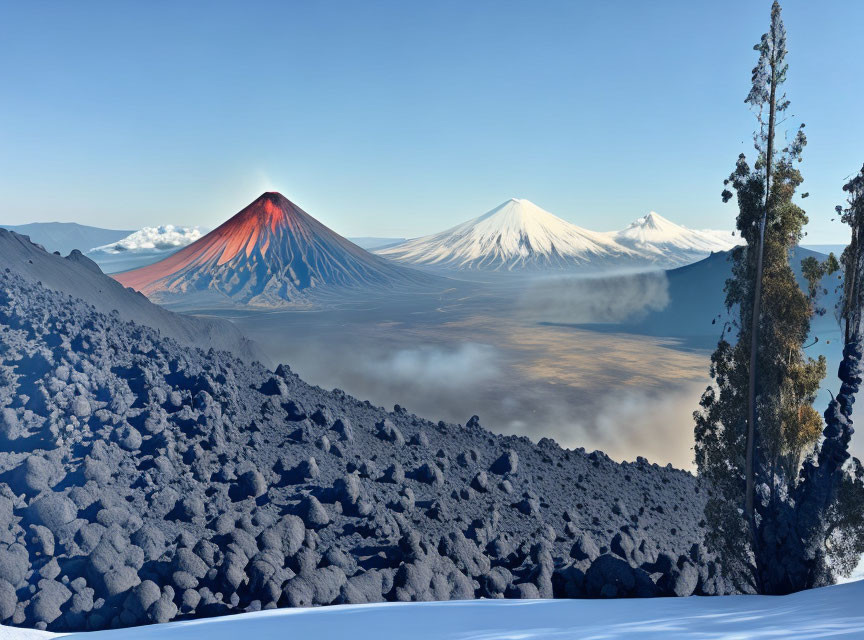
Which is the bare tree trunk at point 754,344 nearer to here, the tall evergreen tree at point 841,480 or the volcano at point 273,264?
the tall evergreen tree at point 841,480

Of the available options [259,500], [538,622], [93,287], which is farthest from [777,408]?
[93,287]

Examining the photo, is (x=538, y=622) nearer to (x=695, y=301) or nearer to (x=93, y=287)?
(x=93, y=287)

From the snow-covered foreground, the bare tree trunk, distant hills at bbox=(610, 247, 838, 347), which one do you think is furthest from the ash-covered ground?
distant hills at bbox=(610, 247, 838, 347)

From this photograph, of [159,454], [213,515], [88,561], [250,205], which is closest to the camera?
[88,561]

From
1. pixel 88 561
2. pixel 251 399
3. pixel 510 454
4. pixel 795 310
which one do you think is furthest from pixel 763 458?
pixel 251 399

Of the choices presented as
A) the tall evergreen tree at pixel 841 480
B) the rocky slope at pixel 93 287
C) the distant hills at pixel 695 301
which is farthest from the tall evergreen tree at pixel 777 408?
the distant hills at pixel 695 301

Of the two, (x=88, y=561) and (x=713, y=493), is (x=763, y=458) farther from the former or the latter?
(x=88, y=561)

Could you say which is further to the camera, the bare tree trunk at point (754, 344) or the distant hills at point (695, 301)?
the distant hills at point (695, 301)
